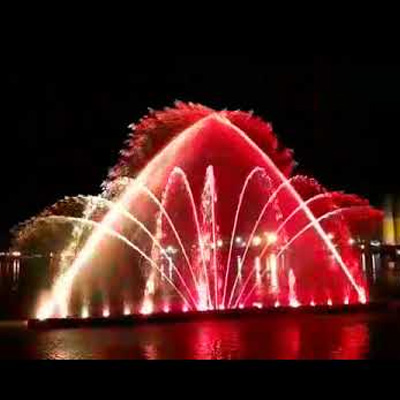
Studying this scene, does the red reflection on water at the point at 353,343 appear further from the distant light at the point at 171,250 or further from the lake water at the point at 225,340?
the distant light at the point at 171,250

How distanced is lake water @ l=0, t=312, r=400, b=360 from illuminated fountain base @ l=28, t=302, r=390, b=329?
0.29m

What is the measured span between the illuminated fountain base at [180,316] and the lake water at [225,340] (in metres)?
0.29

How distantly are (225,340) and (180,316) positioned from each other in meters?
4.72

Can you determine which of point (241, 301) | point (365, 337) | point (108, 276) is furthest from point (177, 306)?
point (108, 276)

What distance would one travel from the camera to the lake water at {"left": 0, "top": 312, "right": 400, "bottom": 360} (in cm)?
1261

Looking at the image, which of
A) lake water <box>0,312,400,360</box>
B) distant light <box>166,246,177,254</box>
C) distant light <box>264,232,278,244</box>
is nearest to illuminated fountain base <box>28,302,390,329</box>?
lake water <box>0,312,400,360</box>

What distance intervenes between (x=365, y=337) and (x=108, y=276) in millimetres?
40514

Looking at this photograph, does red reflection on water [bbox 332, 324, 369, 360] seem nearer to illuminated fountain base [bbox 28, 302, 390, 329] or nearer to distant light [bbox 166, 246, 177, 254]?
illuminated fountain base [bbox 28, 302, 390, 329]

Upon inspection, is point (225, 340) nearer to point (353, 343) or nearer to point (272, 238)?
point (353, 343)

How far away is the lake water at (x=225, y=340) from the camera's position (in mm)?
12609

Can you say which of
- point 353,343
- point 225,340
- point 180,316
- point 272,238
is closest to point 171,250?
point 272,238

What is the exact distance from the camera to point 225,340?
48.2 ft

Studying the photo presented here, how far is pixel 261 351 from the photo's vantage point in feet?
42.0
